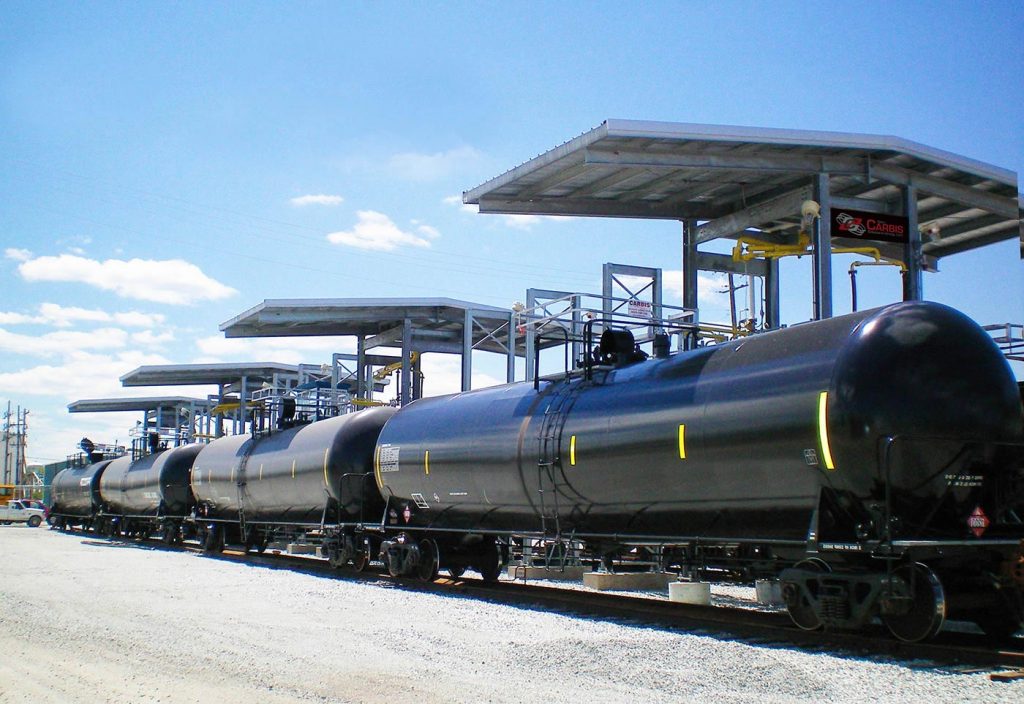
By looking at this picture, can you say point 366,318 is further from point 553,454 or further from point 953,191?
point 553,454

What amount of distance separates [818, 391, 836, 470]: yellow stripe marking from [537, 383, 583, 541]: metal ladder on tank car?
4733 mm

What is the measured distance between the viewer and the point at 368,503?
66.4 ft

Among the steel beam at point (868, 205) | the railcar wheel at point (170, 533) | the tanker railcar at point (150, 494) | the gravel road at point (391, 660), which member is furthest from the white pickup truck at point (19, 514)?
the steel beam at point (868, 205)


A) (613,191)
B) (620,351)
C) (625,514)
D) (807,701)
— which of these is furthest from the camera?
(613,191)

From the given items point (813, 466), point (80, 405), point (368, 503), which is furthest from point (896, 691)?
point (80, 405)

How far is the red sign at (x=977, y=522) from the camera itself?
32.9 ft

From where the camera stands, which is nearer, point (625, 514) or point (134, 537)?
point (625, 514)

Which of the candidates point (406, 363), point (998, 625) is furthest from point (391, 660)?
point (406, 363)

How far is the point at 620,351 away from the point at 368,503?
7.87 meters

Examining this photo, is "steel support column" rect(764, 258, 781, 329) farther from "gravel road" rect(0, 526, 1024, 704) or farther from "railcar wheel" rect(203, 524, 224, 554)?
"railcar wheel" rect(203, 524, 224, 554)

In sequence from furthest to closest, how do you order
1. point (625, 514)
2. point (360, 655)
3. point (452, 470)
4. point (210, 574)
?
point (210, 574) < point (452, 470) < point (625, 514) < point (360, 655)

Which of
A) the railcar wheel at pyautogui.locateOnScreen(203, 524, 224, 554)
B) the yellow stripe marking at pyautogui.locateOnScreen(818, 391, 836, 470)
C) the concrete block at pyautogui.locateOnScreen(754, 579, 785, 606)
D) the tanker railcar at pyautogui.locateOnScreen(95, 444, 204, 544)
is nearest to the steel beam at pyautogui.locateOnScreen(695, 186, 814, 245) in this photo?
the concrete block at pyautogui.locateOnScreen(754, 579, 785, 606)

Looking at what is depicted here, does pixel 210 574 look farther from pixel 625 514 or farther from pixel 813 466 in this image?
pixel 813 466

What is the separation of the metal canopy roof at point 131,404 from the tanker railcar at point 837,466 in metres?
49.4
